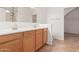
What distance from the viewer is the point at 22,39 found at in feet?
4.34

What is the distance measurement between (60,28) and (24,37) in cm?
47

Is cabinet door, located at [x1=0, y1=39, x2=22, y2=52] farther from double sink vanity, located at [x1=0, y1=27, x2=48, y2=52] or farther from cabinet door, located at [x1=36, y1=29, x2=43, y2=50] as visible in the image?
cabinet door, located at [x1=36, y1=29, x2=43, y2=50]

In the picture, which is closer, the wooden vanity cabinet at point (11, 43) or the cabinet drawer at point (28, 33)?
the wooden vanity cabinet at point (11, 43)

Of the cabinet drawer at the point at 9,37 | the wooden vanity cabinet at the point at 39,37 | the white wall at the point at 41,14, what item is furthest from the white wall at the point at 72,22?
the cabinet drawer at the point at 9,37

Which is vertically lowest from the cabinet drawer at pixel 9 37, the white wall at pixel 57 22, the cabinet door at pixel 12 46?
the cabinet door at pixel 12 46

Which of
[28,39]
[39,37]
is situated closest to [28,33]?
[28,39]

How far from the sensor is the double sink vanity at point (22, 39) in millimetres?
1065

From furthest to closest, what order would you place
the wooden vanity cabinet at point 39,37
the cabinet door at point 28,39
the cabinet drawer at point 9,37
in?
the wooden vanity cabinet at point 39,37 → the cabinet door at point 28,39 → the cabinet drawer at point 9,37

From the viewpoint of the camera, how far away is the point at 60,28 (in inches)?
48.7

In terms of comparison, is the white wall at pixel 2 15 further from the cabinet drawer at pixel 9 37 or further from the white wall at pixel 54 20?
the white wall at pixel 54 20

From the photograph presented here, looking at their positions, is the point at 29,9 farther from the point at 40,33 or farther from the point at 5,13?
the point at 40,33

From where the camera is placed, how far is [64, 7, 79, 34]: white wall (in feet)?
4.09

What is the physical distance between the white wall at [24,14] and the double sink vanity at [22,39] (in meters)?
0.14
